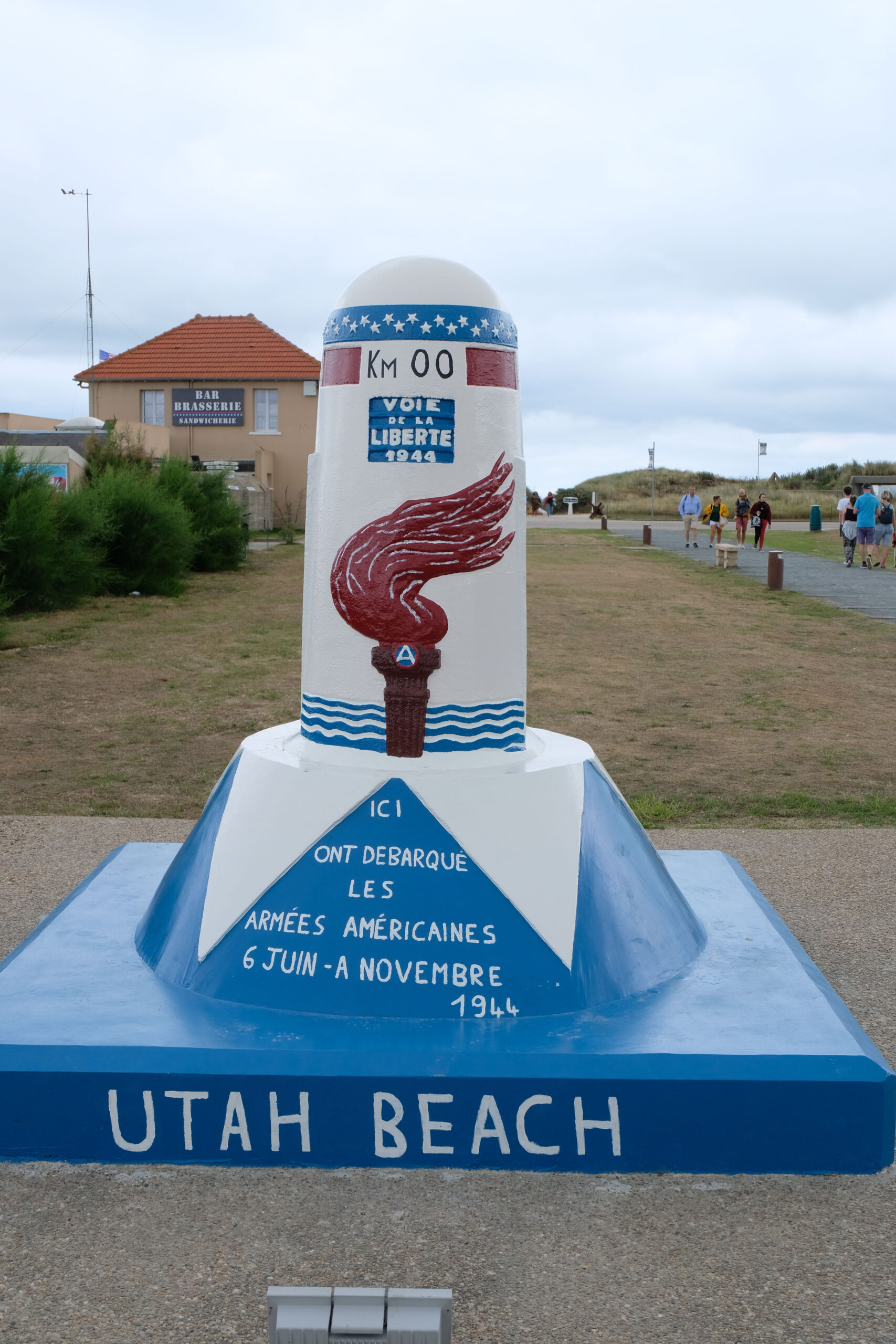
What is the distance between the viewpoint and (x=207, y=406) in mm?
39938

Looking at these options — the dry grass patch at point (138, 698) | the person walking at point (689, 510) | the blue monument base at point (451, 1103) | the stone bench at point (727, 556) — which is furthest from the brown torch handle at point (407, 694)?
the person walking at point (689, 510)

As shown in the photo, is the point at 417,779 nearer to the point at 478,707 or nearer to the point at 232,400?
the point at 478,707

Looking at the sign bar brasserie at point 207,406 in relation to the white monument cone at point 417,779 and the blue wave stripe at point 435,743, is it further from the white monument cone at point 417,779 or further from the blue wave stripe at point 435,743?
the blue wave stripe at point 435,743

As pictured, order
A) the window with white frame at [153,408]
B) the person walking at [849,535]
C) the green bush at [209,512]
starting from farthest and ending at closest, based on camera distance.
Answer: the window with white frame at [153,408] < the person walking at [849,535] < the green bush at [209,512]

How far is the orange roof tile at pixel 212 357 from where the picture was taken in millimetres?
39844

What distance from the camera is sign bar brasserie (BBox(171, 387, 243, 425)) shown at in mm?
39688

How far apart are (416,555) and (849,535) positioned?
2590 centimetres

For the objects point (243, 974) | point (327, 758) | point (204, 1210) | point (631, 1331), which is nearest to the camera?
point (631, 1331)

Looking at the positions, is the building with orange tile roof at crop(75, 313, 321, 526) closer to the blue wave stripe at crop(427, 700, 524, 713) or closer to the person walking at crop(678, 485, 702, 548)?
the person walking at crop(678, 485, 702, 548)

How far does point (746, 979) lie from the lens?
3.94 metres

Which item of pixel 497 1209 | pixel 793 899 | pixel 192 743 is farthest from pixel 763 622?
pixel 497 1209

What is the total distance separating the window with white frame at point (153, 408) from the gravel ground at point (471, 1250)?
39.5 metres

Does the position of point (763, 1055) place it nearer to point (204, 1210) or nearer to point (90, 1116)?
point (204, 1210)

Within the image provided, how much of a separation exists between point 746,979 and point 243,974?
5.30 feet
